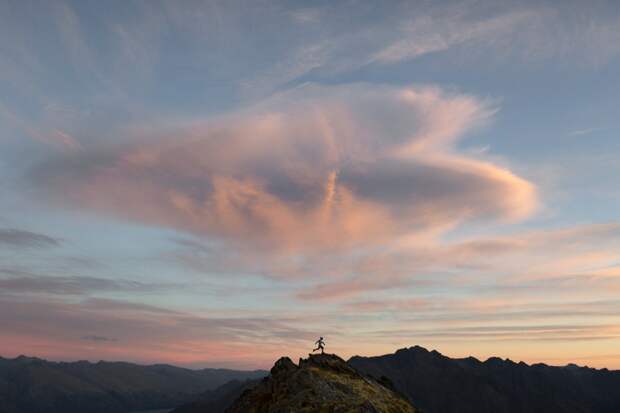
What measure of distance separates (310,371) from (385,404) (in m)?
8.32

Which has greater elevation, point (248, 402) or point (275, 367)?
point (275, 367)

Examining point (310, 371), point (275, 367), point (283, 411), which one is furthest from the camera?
point (275, 367)

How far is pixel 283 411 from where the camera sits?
46.0 meters

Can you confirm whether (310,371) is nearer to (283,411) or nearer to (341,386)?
(341,386)

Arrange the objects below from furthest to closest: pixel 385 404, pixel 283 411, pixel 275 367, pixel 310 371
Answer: pixel 275 367
pixel 310 371
pixel 385 404
pixel 283 411

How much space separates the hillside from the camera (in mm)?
46281

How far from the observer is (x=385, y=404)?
49812 millimetres

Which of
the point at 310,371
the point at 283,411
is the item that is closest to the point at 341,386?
the point at 310,371

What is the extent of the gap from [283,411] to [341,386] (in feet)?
25.1

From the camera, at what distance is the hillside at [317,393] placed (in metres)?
46.3

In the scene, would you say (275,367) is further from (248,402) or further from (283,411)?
(283,411)

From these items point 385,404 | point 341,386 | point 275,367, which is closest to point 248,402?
point 275,367

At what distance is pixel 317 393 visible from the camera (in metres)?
48.5

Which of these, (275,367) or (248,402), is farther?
(275,367)
